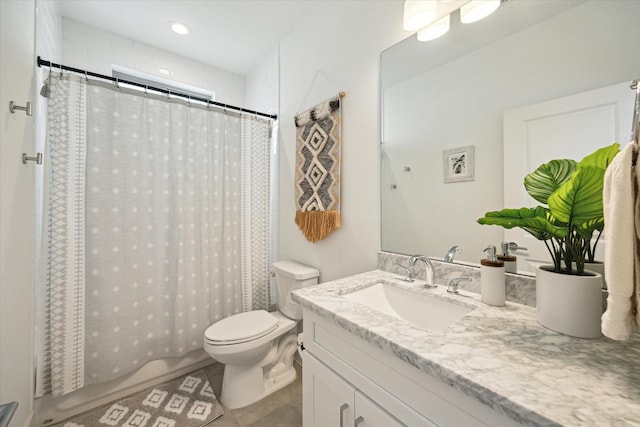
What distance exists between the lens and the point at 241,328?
1.45 m

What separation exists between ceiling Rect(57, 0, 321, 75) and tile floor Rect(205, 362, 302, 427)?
2.55 m

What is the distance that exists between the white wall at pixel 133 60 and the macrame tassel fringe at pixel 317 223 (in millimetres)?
1649

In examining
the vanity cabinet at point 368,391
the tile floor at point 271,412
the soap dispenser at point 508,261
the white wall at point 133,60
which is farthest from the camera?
the white wall at point 133,60

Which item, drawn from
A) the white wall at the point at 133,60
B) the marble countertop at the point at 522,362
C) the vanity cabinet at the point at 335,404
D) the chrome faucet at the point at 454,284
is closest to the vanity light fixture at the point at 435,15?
the chrome faucet at the point at 454,284

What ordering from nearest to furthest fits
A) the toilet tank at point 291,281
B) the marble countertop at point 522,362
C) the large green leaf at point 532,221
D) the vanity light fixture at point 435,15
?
the marble countertop at point 522,362 < the large green leaf at point 532,221 < the vanity light fixture at point 435,15 < the toilet tank at point 291,281

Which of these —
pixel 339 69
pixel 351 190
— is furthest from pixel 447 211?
pixel 339 69

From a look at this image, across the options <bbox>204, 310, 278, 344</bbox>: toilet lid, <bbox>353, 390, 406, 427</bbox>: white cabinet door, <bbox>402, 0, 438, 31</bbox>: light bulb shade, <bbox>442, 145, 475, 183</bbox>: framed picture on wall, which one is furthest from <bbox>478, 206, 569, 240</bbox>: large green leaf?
<bbox>204, 310, 278, 344</bbox>: toilet lid

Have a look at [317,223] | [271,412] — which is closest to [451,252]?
[317,223]

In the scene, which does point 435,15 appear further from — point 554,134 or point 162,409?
point 162,409

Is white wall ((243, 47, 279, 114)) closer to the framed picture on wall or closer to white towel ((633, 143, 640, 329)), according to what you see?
the framed picture on wall

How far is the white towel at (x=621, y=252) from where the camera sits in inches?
17.0

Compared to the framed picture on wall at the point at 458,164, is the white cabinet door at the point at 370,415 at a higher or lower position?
lower

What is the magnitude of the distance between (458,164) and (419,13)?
675 millimetres

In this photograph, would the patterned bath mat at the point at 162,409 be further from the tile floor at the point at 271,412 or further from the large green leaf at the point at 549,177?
the large green leaf at the point at 549,177
